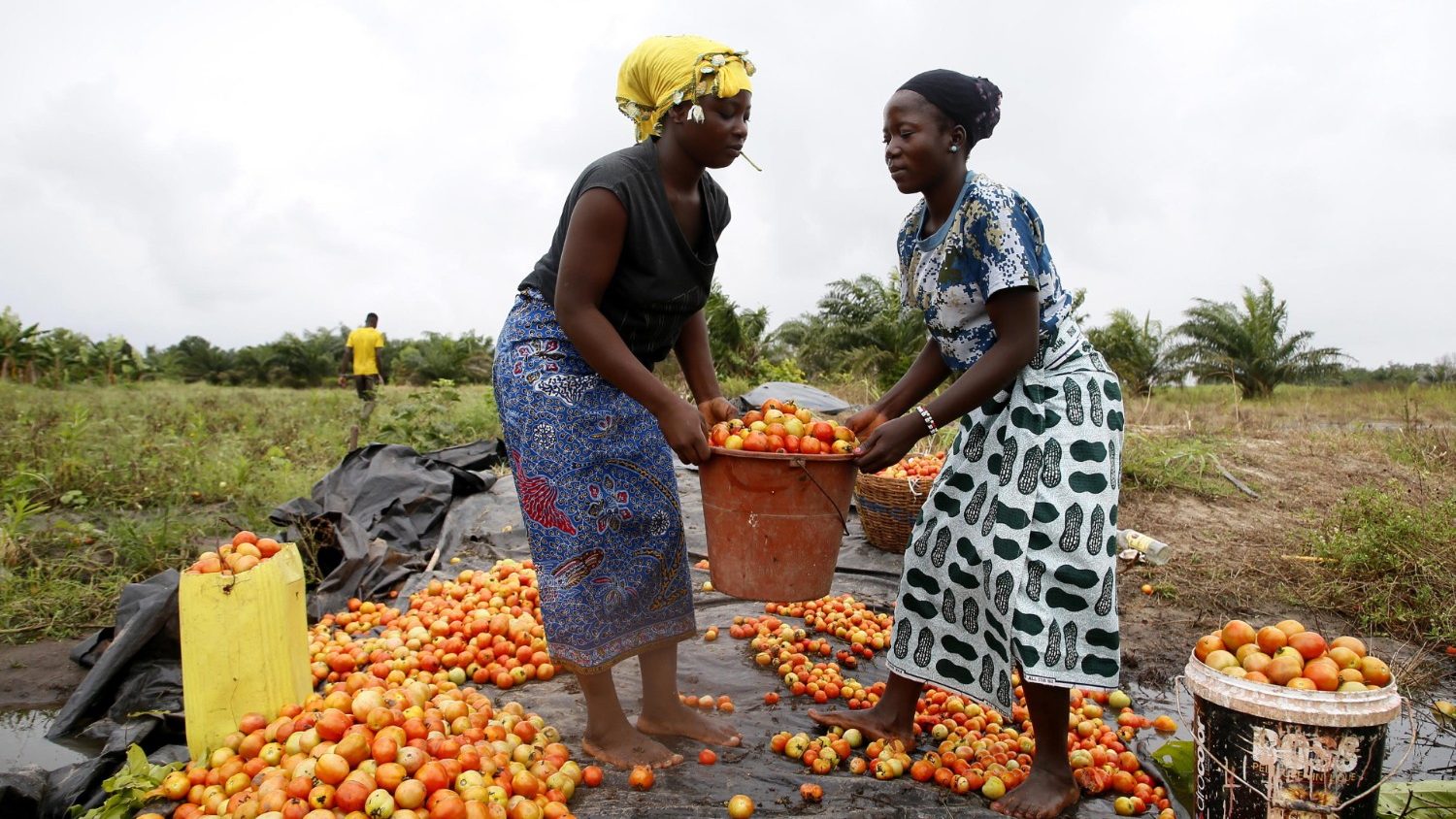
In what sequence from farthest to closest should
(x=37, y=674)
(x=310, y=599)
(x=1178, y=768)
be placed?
(x=310, y=599), (x=37, y=674), (x=1178, y=768)

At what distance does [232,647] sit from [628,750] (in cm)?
117

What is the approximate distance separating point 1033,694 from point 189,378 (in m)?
33.9

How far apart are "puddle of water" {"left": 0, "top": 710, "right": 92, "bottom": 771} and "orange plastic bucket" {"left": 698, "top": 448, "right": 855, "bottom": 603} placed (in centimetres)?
251

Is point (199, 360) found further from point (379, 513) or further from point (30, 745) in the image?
point (30, 745)

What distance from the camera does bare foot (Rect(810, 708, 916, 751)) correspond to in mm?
2752

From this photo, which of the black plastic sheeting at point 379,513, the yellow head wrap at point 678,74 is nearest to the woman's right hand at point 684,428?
the yellow head wrap at point 678,74

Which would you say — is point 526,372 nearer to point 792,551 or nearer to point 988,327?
point 792,551

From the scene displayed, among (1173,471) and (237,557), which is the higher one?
(237,557)

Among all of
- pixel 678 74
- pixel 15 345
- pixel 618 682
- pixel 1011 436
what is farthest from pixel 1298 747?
pixel 15 345

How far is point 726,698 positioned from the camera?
10.2 ft

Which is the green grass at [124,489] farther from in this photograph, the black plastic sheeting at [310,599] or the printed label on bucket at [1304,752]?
the printed label on bucket at [1304,752]

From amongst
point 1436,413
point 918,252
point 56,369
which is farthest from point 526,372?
point 56,369

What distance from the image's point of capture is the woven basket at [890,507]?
4895 millimetres

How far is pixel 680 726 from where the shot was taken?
110 inches
